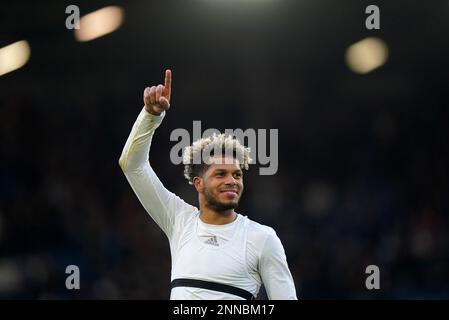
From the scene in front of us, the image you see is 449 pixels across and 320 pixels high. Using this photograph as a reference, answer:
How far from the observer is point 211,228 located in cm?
465

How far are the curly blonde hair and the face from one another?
54 mm

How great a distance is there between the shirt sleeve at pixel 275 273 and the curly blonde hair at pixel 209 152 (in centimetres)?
54

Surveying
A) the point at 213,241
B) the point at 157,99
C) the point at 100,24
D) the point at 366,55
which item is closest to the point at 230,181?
the point at 213,241

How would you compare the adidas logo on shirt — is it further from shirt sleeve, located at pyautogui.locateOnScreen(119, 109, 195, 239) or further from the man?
shirt sleeve, located at pyautogui.locateOnScreen(119, 109, 195, 239)

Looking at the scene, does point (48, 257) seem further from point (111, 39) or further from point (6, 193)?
point (111, 39)

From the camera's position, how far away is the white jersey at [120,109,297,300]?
4461mm

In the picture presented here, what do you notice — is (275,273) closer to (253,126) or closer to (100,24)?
(253,126)

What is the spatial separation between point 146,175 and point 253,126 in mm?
3372

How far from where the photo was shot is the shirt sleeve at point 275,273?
441 cm

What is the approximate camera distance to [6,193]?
812 centimetres

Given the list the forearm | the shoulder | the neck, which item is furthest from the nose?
the forearm
